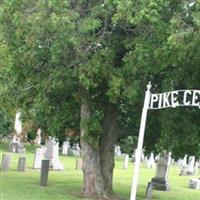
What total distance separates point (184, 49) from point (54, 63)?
4916 mm

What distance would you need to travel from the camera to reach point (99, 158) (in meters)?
19.0

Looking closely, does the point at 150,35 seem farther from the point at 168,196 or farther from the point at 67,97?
the point at 168,196

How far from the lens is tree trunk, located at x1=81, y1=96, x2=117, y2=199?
18516 mm

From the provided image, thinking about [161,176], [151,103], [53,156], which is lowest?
[161,176]

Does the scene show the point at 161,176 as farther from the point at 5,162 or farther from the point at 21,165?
the point at 5,162

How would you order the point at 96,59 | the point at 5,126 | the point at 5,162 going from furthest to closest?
the point at 5,126 → the point at 5,162 → the point at 96,59

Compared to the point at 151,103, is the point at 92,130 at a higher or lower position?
lower

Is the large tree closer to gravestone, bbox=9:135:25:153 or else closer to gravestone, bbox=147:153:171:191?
gravestone, bbox=147:153:171:191

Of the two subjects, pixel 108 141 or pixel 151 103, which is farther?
pixel 108 141

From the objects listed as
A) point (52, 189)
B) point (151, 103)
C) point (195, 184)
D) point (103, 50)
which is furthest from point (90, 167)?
point (195, 184)

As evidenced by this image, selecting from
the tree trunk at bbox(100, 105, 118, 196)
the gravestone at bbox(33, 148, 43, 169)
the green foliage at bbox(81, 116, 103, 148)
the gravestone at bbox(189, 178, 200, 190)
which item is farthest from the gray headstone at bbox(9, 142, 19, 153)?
the green foliage at bbox(81, 116, 103, 148)

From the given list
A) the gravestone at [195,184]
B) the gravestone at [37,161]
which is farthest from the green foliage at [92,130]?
the gravestone at [195,184]

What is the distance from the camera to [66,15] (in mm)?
14992

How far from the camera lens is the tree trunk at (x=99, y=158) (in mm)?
18516
